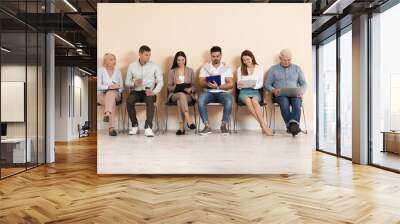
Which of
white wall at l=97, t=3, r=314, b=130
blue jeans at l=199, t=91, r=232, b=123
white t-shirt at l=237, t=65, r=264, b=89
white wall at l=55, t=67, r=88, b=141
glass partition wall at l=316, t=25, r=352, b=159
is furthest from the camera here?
white wall at l=55, t=67, r=88, b=141

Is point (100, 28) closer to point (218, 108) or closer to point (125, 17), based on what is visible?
point (125, 17)

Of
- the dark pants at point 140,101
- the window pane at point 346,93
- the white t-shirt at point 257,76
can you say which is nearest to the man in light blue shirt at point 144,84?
the dark pants at point 140,101

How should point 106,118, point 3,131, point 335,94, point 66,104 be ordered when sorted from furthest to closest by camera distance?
point 66,104
point 335,94
point 3,131
point 106,118

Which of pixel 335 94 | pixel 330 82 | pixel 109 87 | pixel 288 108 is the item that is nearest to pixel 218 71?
pixel 288 108

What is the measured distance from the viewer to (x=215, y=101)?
6070mm

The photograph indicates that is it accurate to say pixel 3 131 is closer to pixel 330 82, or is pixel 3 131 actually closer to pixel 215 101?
pixel 215 101

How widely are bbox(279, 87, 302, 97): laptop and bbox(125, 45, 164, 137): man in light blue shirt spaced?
6.40ft

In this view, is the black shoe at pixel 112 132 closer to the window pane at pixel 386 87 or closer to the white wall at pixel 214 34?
the white wall at pixel 214 34

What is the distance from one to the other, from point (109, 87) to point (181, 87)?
45.7 inches

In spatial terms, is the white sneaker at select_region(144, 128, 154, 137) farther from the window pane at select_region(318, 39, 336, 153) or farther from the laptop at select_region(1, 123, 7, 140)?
the window pane at select_region(318, 39, 336, 153)

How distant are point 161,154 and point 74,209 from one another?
7.32 ft

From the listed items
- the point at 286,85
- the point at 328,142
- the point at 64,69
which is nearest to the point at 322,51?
the point at 328,142

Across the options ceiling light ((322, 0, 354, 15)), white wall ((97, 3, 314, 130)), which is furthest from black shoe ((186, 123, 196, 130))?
ceiling light ((322, 0, 354, 15))

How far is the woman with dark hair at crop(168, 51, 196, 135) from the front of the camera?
593 centimetres
